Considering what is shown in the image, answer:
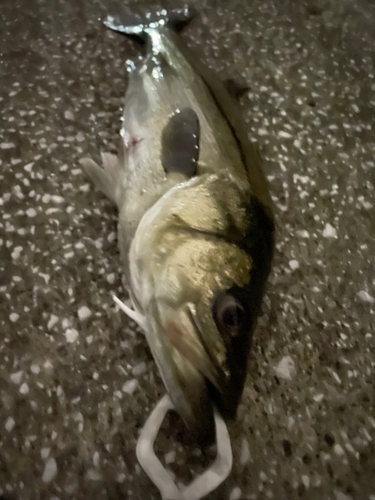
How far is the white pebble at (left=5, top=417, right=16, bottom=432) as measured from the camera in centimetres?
120

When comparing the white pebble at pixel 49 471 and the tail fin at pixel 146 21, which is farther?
the tail fin at pixel 146 21

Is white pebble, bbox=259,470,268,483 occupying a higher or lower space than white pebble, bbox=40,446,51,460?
lower

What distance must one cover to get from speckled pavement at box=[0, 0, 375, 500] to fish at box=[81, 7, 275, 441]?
215 millimetres

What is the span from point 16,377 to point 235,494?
0.68 metres

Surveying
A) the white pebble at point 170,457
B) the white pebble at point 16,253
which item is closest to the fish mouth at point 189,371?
the white pebble at point 170,457

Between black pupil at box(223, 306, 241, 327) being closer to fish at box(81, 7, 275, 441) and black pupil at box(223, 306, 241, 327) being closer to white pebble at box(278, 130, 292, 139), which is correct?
fish at box(81, 7, 275, 441)

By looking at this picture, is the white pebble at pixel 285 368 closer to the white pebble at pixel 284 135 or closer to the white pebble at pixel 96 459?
the white pebble at pixel 96 459

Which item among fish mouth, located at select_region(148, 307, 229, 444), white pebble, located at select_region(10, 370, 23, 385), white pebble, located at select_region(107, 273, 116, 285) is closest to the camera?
fish mouth, located at select_region(148, 307, 229, 444)

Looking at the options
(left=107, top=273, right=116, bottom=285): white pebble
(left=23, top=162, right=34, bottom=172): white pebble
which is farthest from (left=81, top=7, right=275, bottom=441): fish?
(left=23, top=162, right=34, bottom=172): white pebble

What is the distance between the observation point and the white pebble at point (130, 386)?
4.17 ft

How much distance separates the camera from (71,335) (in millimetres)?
1325

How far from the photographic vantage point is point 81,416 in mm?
1231

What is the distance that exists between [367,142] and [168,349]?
51.9 inches

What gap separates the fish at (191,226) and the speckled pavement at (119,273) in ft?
0.71
